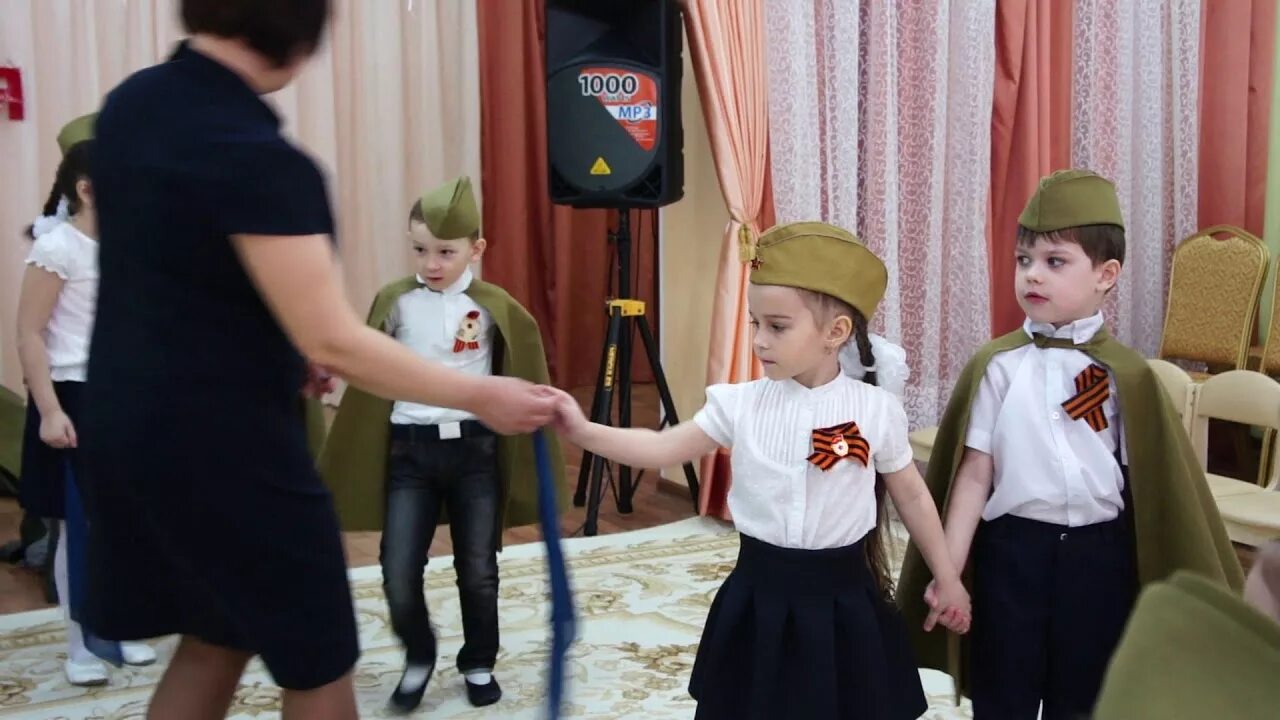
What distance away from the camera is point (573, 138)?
4.28 metres

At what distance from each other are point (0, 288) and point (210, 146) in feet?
13.1

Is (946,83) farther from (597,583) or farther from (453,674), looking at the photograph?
(453,674)

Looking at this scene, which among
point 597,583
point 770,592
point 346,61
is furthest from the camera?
point 346,61

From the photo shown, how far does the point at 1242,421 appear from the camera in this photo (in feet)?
A: 12.2

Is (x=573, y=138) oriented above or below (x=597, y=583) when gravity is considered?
above

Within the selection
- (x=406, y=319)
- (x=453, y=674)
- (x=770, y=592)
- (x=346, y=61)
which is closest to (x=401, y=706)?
(x=453, y=674)

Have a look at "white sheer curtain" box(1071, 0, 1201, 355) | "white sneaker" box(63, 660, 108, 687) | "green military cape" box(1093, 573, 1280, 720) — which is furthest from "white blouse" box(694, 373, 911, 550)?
"white sheer curtain" box(1071, 0, 1201, 355)

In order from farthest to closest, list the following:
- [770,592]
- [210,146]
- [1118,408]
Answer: [1118,408] < [770,592] < [210,146]

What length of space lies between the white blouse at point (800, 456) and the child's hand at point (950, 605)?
18 centimetres

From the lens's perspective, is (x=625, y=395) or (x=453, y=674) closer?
(x=453, y=674)

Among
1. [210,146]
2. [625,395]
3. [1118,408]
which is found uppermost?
[210,146]

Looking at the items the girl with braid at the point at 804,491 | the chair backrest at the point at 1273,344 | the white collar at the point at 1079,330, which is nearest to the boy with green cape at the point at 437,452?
the girl with braid at the point at 804,491

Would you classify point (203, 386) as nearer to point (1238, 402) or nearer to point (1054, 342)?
point (1054, 342)

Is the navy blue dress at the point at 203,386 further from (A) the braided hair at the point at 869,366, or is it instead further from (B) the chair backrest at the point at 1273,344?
(B) the chair backrest at the point at 1273,344
